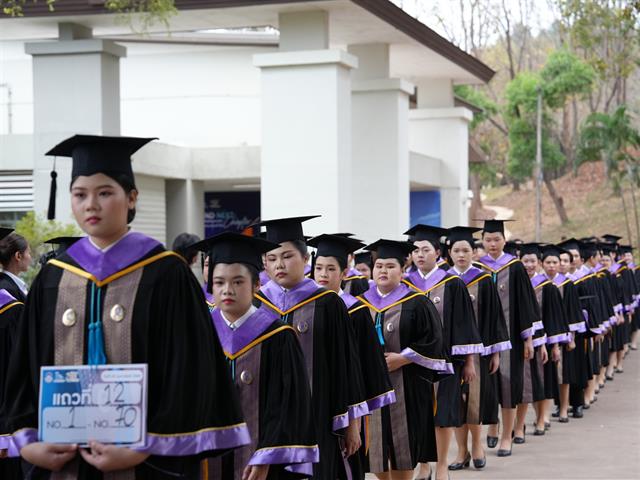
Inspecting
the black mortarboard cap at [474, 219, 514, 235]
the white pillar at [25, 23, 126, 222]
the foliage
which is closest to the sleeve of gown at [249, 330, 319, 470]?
the black mortarboard cap at [474, 219, 514, 235]

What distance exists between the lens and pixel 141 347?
408 centimetres

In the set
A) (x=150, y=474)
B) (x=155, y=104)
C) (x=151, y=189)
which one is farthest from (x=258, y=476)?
(x=155, y=104)

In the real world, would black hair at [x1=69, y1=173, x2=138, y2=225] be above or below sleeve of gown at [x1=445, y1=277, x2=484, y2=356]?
above

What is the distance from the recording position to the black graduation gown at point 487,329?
10.8 metres

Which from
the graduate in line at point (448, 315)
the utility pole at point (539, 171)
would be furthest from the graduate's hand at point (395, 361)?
the utility pole at point (539, 171)

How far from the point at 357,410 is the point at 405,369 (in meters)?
1.93

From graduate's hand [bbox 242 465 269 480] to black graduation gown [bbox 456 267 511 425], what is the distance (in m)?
5.48

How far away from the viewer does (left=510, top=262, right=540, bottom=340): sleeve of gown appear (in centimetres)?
1189

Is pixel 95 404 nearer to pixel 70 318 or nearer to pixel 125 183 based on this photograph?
pixel 70 318

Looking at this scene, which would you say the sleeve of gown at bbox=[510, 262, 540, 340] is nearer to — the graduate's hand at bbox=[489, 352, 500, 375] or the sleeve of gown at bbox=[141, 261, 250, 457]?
the graduate's hand at bbox=[489, 352, 500, 375]

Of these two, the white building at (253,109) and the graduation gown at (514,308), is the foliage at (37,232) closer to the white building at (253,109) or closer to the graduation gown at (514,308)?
the white building at (253,109)

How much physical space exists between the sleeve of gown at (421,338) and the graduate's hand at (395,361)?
0.12 feet

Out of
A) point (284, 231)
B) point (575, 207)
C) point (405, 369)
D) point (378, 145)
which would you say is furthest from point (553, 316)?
point (575, 207)

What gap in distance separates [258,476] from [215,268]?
101 cm
